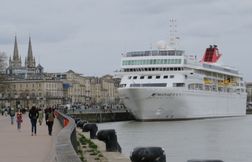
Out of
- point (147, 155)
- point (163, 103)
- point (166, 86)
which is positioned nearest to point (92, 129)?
point (147, 155)

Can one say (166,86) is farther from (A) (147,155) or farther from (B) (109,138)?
(A) (147,155)

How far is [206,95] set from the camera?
3159 inches

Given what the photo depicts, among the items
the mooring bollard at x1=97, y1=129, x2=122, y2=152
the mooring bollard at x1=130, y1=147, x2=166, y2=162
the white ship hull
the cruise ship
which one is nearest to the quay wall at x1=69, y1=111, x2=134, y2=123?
the cruise ship

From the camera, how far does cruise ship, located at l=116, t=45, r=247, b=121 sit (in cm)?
6825

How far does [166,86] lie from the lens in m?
69.3

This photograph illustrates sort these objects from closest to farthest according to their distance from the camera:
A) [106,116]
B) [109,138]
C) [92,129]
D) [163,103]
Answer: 1. [109,138]
2. [92,129]
3. [163,103]
4. [106,116]

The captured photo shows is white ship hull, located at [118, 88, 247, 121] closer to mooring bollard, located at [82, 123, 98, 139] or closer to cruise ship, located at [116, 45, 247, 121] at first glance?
cruise ship, located at [116, 45, 247, 121]

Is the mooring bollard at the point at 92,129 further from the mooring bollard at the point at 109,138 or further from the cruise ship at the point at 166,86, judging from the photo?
the cruise ship at the point at 166,86

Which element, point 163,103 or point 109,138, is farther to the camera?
point 163,103

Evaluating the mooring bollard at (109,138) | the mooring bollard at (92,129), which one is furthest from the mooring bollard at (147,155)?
the mooring bollard at (92,129)

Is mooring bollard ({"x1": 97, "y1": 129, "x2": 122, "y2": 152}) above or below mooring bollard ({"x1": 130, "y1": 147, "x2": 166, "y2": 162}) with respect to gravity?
below

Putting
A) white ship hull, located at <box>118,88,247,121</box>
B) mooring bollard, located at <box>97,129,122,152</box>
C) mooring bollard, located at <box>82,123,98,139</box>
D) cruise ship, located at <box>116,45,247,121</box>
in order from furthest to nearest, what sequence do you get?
cruise ship, located at <box>116,45,247,121</box>
white ship hull, located at <box>118,88,247,121</box>
mooring bollard, located at <box>82,123,98,139</box>
mooring bollard, located at <box>97,129,122,152</box>

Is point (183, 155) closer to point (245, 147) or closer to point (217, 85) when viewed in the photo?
point (245, 147)

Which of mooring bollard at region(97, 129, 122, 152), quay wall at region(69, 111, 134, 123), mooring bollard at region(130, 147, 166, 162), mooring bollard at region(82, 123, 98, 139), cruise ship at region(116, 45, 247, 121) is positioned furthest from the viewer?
quay wall at region(69, 111, 134, 123)
